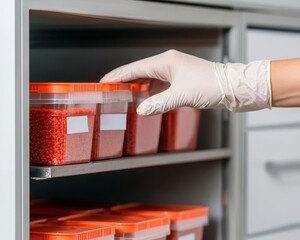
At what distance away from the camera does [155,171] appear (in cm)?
196

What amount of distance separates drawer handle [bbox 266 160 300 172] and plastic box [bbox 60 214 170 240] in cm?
41

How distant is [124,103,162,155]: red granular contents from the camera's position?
5.23 feet

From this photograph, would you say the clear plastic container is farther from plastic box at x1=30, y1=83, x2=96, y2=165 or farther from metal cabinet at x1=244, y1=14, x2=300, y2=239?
metal cabinet at x1=244, y1=14, x2=300, y2=239

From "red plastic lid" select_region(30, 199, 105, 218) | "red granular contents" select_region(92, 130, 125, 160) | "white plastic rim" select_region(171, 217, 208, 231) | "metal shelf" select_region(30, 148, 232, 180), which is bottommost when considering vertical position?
"white plastic rim" select_region(171, 217, 208, 231)

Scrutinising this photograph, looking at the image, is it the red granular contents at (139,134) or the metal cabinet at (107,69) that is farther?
the red granular contents at (139,134)

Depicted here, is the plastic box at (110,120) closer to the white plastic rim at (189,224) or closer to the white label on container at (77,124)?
the white label on container at (77,124)

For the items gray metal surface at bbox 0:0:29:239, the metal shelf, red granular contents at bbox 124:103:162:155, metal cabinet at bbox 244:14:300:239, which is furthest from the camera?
metal cabinet at bbox 244:14:300:239

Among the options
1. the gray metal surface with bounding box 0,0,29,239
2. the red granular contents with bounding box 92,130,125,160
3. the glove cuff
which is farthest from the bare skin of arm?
the gray metal surface with bounding box 0,0,29,239

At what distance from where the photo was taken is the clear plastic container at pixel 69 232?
53.9 inches

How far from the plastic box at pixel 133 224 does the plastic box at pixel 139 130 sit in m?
0.15

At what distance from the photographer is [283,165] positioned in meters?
1.96

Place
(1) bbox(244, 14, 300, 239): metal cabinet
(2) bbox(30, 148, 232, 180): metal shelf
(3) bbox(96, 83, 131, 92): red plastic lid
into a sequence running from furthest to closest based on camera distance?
(1) bbox(244, 14, 300, 239): metal cabinet
(3) bbox(96, 83, 131, 92): red plastic lid
(2) bbox(30, 148, 232, 180): metal shelf

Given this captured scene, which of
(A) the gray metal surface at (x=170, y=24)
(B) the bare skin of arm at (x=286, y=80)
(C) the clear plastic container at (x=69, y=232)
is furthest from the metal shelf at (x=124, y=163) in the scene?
(B) the bare skin of arm at (x=286, y=80)
